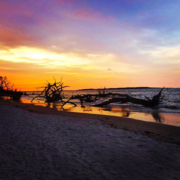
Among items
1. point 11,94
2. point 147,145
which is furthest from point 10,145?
point 11,94

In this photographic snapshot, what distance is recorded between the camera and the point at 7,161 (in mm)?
4242

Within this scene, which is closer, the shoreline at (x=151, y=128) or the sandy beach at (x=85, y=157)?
the sandy beach at (x=85, y=157)

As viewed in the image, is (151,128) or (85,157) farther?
(151,128)

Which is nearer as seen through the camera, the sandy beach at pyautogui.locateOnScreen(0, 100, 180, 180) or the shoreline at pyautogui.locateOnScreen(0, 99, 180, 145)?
the sandy beach at pyautogui.locateOnScreen(0, 100, 180, 180)

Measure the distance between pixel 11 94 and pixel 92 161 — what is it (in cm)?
4307

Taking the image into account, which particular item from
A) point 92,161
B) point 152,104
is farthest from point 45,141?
point 152,104

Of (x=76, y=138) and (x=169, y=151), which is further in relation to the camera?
(x=76, y=138)

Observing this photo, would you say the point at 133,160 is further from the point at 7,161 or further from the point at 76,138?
the point at 7,161

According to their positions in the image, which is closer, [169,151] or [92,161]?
[92,161]

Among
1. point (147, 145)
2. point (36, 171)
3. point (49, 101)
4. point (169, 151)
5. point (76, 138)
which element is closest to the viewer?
point (36, 171)

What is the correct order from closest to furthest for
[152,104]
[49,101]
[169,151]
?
[169,151] → [152,104] → [49,101]

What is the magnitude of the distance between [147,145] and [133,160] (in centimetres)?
158

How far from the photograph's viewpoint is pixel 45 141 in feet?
19.9

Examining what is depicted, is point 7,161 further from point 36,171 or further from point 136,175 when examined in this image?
point 136,175
